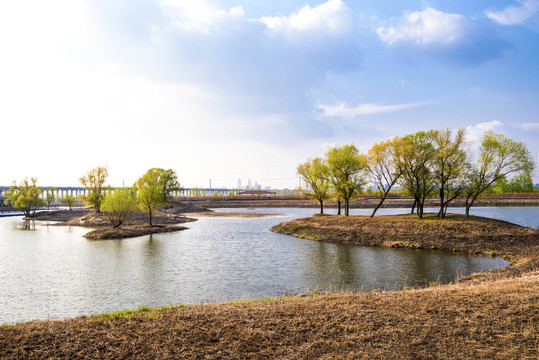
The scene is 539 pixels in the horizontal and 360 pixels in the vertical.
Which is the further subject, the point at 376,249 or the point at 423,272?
the point at 376,249

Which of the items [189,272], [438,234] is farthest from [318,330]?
[438,234]

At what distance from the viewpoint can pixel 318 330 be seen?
1148 cm

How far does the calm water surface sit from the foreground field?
4.97m

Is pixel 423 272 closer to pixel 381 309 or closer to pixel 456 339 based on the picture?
pixel 381 309

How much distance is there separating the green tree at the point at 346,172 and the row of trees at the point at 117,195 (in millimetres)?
38122

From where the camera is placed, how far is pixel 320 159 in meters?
78.2

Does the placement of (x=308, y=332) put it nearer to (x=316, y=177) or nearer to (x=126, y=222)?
(x=316, y=177)

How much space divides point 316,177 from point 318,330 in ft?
204

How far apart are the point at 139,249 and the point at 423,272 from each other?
33.9 m

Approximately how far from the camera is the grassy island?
995 cm

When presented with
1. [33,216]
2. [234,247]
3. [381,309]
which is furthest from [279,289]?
[33,216]

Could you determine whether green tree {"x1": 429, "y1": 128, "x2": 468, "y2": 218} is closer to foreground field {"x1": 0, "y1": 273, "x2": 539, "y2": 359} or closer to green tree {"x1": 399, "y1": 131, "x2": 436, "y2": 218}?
green tree {"x1": 399, "y1": 131, "x2": 436, "y2": 218}

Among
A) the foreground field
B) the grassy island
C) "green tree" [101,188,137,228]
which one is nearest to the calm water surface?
the foreground field

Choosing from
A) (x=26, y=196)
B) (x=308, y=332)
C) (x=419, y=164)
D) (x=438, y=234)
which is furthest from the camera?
(x=26, y=196)
